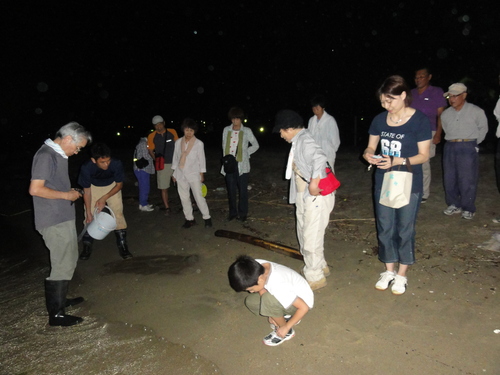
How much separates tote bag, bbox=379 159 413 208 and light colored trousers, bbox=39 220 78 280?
3026mm

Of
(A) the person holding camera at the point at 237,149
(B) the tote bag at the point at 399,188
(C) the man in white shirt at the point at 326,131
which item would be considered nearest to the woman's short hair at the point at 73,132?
(A) the person holding camera at the point at 237,149

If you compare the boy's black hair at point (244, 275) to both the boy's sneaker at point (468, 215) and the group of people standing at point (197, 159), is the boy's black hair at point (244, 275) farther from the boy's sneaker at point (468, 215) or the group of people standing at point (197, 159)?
the boy's sneaker at point (468, 215)

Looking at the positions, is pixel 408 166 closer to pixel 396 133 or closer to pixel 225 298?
pixel 396 133

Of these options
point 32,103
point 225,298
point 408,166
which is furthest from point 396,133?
point 32,103

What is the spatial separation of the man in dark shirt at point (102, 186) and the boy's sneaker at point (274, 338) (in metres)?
2.60

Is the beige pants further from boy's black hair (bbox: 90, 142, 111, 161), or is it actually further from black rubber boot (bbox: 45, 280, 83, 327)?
black rubber boot (bbox: 45, 280, 83, 327)

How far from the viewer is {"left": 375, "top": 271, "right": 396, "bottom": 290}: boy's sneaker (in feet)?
11.4

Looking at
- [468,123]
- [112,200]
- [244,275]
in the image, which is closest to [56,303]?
[112,200]

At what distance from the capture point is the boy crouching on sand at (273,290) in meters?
2.56

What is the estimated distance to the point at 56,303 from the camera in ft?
10.8

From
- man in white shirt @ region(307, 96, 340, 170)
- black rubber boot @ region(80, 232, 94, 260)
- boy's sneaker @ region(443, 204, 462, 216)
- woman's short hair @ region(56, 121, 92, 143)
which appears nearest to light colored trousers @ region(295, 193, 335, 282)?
man in white shirt @ region(307, 96, 340, 170)

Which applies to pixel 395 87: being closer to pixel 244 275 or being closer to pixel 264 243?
pixel 244 275

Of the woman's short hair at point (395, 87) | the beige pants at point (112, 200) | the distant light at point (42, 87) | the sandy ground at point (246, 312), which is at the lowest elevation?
the sandy ground at point (246, 312)

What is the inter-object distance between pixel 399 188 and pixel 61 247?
3184 millimetres
